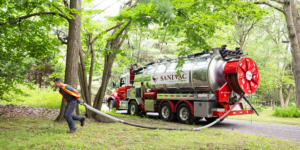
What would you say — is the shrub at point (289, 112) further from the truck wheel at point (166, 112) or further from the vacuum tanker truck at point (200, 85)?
the truck wheel at point (166, 112)

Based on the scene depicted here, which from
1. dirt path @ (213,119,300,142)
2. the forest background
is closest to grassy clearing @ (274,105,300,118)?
dirt path @ (213,119,300,142)

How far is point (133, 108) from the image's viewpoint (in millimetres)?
14336

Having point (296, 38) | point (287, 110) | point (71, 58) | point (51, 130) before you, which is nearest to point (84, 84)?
point (71, 58)

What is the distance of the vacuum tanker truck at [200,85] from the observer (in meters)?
9.54

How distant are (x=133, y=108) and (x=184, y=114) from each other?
4.32 metres

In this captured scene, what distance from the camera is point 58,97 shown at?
1603 centimetres

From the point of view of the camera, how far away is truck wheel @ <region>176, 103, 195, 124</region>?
1048 cm

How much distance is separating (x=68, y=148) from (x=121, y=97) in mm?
12095

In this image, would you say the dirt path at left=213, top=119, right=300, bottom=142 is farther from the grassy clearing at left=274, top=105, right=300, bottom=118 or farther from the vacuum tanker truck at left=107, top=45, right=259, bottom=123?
the grassy clearing at left=274, top=105, right=300, bottom=118

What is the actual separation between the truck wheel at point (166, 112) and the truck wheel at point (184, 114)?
0.42 m

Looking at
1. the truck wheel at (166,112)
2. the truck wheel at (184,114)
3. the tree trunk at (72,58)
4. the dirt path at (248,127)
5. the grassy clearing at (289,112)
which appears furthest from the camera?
the grassy clearing at (289,112)

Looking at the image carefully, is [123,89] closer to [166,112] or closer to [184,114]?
[166,112]

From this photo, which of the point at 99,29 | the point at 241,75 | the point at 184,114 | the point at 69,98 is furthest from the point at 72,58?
the point at 241,75

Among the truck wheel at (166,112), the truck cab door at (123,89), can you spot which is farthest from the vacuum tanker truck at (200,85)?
the truck cab door at (123,89)
